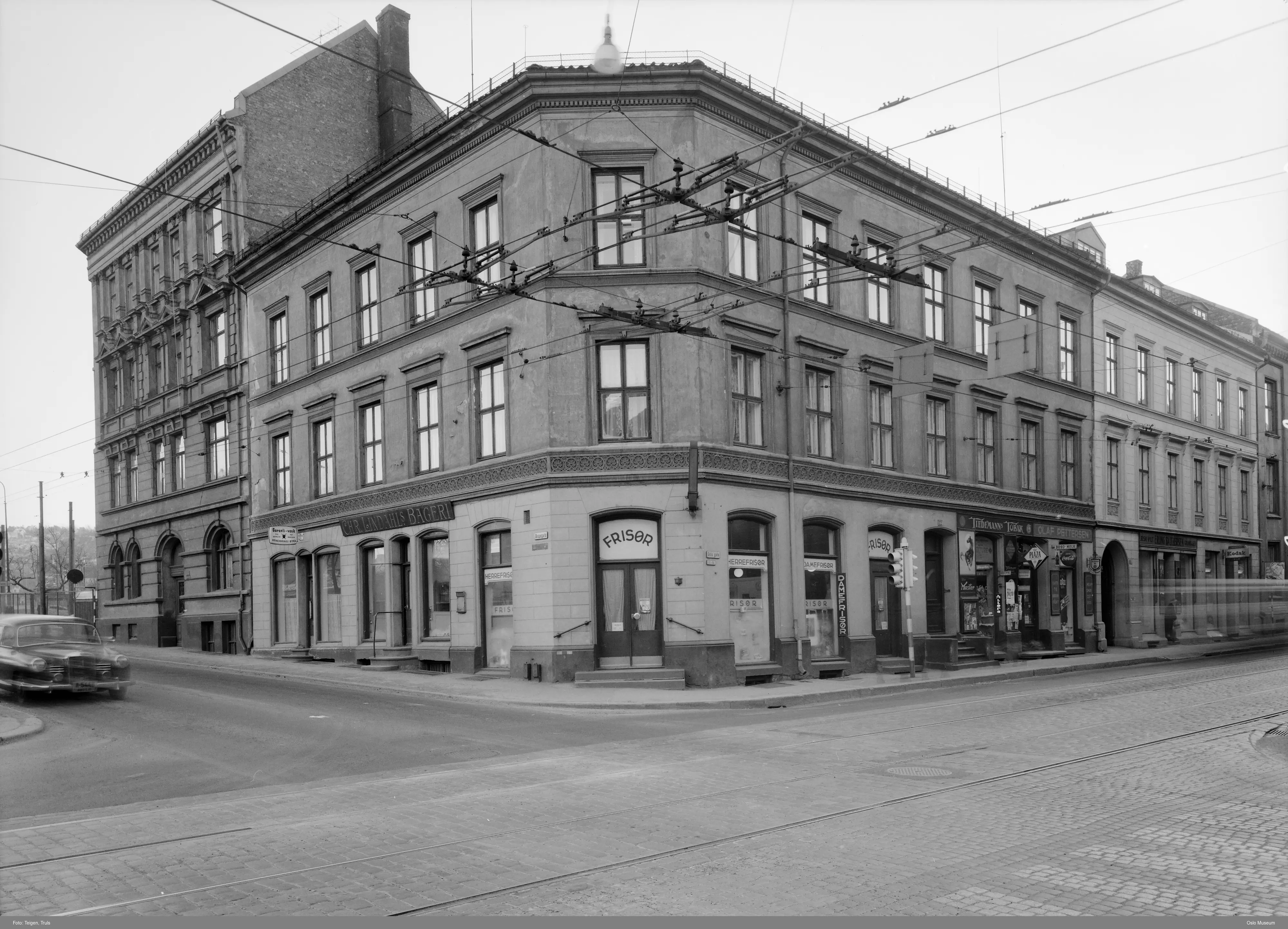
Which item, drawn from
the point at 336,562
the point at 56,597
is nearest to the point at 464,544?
the point at 336,562

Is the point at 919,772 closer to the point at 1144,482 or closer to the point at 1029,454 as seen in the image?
the point at 1029,454

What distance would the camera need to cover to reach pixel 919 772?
12312 mm

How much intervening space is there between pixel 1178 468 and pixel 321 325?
113 ft

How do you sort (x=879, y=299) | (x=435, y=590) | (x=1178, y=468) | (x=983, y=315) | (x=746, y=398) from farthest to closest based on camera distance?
(x=1178, y=468)
(x=983, y=315)
(x=879, y=299)
(x=435, y=590)
(x=746, y=398)

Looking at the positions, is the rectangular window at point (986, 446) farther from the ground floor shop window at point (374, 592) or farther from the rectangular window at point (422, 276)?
the ground floor shop window at point (374, 592)

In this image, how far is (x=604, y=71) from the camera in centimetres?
2428

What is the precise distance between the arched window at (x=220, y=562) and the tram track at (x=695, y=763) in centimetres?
2612

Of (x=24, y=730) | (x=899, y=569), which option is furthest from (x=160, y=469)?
(x=899, y=569)

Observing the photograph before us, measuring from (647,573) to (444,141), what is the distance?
11.8 m

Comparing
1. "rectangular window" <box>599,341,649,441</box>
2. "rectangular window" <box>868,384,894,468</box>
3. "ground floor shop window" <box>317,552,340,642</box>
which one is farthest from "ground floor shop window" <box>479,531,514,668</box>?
"rectangular window" <box>868,384,894,468</box>

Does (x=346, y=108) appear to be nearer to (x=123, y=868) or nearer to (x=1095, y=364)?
(x=1095, y=364)

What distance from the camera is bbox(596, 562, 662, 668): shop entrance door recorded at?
955 inches

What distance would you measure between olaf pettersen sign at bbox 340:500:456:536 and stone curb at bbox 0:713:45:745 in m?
11.5

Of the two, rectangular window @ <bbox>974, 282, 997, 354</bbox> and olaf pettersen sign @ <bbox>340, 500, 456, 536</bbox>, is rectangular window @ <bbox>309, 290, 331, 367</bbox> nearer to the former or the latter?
olaf pettersen sign @ <bbox>340, 500, 456, 536</bbox>
